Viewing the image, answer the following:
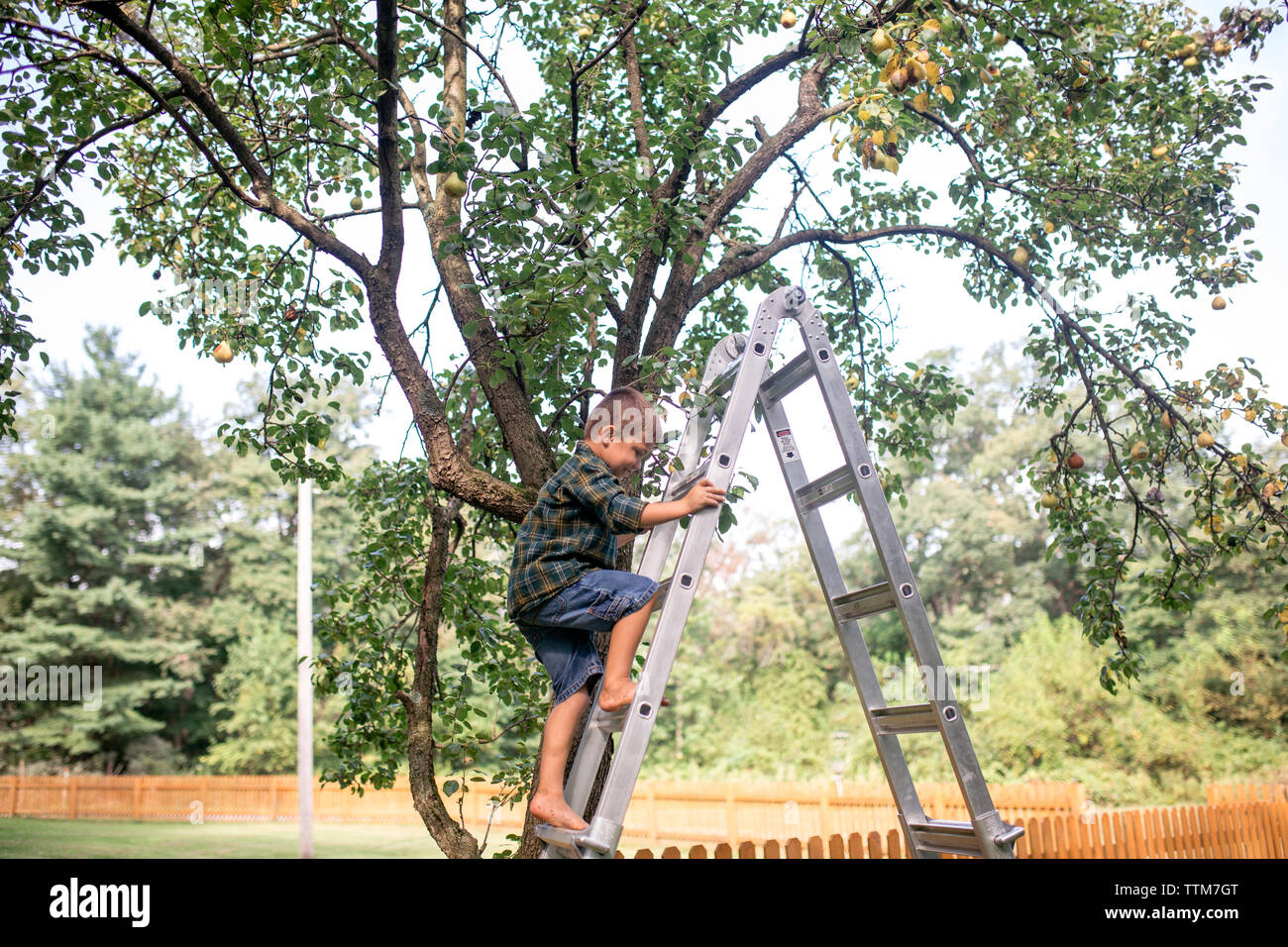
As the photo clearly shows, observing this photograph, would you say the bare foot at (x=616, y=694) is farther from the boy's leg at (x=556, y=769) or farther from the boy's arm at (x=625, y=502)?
the boy's arm at (x=625, y=502)

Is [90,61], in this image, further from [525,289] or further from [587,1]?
[525,289]

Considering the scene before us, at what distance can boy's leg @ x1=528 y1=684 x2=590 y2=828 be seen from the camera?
7.73 feet

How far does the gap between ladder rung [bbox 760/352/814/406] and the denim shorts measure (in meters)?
0.82

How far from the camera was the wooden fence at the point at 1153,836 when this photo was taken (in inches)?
210

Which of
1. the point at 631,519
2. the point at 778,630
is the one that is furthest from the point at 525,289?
the point at 778,630

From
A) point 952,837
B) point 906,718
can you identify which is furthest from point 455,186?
point 952,837

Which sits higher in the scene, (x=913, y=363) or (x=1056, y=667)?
(x=913, y=363)

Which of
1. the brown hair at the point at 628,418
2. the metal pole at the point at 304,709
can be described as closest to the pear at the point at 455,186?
the brown hair at the point at 628,418

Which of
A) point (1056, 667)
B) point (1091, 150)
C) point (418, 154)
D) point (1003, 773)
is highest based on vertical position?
point (1091, 150)

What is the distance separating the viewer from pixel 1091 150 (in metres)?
5.66

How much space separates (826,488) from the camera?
2906mm

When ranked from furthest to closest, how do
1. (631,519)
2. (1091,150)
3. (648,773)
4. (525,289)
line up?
(648,773) → (1091,150) → (525,289) → (631,519)

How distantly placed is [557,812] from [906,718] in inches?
42.9
